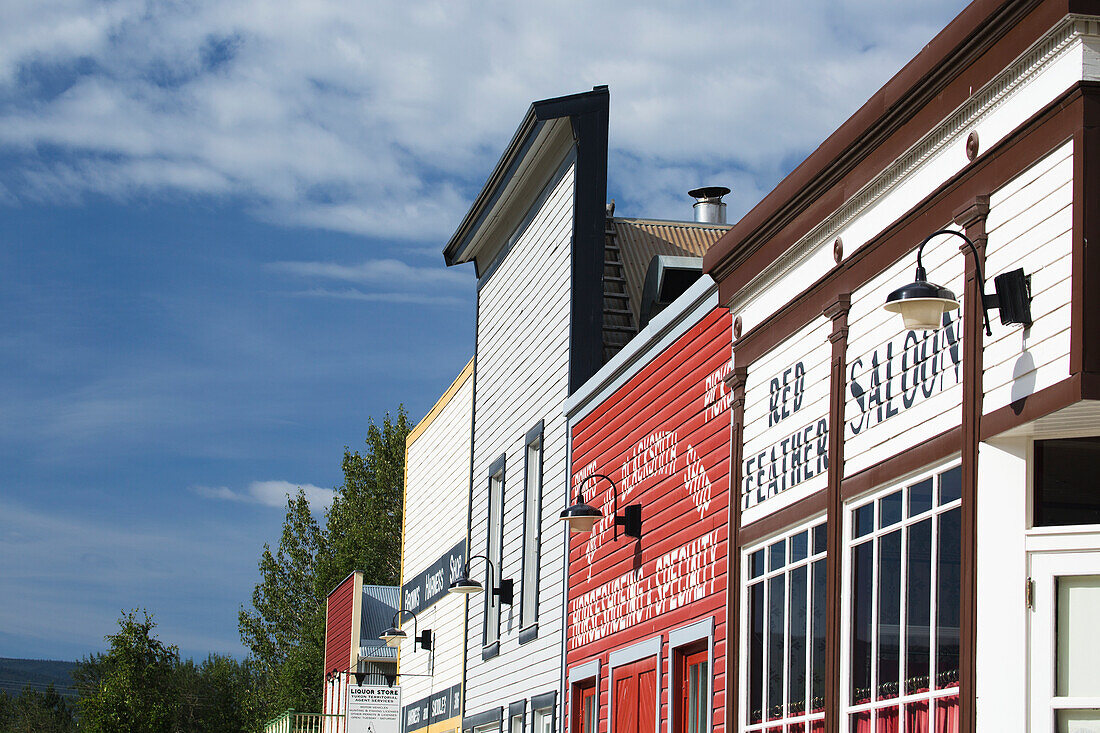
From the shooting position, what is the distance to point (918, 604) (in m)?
8.23

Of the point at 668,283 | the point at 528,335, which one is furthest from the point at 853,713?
the point at 528,335

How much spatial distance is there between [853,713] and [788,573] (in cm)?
145

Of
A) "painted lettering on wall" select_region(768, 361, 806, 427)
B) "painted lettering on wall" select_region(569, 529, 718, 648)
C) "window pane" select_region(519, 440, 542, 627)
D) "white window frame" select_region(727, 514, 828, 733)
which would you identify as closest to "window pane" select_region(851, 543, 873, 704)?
"white window frame" select_region(727, 514, 828, 733)

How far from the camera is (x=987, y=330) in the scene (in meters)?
7.56

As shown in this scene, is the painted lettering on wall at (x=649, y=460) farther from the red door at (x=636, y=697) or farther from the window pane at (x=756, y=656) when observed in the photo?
the window pane at (x=756, y=656)

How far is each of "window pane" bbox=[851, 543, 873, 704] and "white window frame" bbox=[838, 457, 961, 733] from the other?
0.04 meters

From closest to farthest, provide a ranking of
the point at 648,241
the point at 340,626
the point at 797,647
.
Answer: the point at 797,647, the point at 648,241, the point at 340,626

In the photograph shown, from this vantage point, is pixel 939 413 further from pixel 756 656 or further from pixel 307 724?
pixel 307 724

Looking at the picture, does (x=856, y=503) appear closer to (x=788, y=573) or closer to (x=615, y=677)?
(x=788, y=573)

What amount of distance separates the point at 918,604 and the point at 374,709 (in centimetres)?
1817

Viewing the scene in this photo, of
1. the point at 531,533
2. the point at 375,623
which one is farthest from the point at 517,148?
the point at 375,623

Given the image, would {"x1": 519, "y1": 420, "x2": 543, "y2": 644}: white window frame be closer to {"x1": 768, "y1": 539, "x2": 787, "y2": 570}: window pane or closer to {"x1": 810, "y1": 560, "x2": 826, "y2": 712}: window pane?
{"x1": 768, "y1": 539, "x2": 787, "y2": 570}: window pane

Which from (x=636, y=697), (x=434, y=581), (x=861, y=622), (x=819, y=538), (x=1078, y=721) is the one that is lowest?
(x=636, y=697)

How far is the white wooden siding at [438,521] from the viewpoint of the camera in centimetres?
2214
